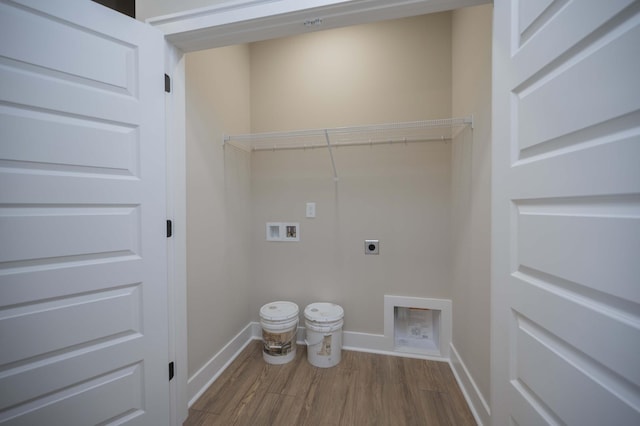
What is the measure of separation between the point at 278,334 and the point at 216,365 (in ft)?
1.53

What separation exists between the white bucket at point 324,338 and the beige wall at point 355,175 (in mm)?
252

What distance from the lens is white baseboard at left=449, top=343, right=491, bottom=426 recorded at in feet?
4.03

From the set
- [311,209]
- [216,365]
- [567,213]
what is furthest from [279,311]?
[567,213]

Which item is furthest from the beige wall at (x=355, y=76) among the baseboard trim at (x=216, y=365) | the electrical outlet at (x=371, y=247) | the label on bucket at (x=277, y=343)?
the baseboard trim at (x=216, y=365)

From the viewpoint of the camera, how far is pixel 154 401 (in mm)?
1084

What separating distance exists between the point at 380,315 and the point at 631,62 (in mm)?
1885

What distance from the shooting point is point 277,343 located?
69.7 inches

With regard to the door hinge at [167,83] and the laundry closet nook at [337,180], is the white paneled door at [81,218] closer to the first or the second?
the door hinge at [167,83]

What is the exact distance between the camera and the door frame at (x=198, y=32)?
3.25 feet

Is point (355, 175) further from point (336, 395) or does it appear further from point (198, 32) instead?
point (336, 395)

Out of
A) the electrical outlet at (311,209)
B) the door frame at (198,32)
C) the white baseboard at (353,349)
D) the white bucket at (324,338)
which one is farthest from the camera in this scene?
the electrical outlet at (311,209)

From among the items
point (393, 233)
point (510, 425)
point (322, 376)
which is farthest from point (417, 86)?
point (322, 376)

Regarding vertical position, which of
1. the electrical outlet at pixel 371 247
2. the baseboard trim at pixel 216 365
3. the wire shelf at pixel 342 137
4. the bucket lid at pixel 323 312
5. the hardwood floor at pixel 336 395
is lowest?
the hardwood floor at pixel 336 395

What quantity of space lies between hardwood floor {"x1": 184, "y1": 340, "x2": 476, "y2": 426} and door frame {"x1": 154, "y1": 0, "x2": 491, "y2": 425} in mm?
286
